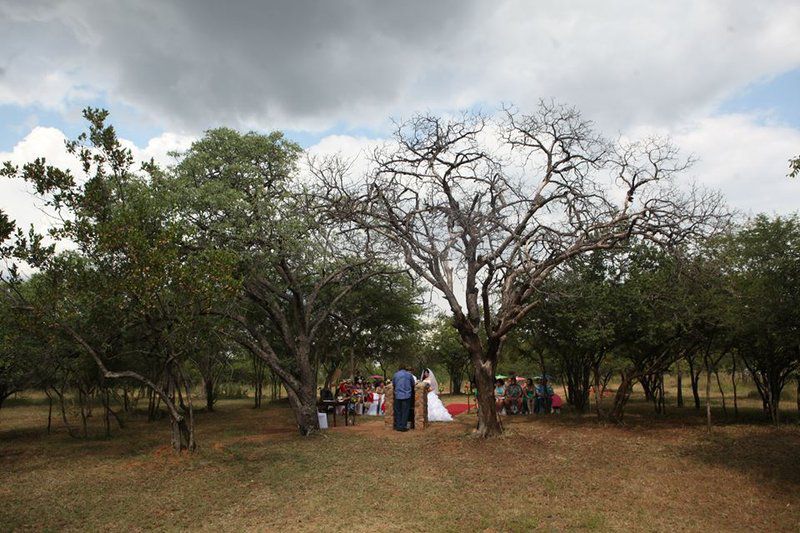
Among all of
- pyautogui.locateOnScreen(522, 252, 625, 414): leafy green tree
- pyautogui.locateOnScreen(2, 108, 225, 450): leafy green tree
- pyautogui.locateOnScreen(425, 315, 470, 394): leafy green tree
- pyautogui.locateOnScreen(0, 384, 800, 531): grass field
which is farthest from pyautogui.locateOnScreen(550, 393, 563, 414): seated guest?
pyautogui.locateOnScreen(425, 315, 470, 394): leafy green tree

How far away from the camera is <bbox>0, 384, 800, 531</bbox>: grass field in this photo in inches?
324

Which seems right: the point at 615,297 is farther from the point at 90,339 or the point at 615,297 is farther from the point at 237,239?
Answer: the point at 90,339

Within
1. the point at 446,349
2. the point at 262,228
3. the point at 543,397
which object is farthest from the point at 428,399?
the point at 446,349

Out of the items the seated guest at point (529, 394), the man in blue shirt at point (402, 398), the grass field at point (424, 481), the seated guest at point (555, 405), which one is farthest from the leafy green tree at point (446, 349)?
the grass field at point (424, 481)

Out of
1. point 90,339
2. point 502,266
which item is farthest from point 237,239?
point 502,266

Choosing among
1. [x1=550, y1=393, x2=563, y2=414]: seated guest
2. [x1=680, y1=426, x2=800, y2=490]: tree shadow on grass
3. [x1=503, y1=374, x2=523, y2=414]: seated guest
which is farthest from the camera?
[x1=550, y1=393, x2=563, y2=414]: seated guest

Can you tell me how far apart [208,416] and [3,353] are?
1227 cm

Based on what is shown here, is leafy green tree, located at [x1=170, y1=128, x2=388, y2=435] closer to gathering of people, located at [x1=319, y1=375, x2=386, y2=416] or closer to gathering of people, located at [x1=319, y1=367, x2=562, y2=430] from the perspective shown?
gathering of people, located at [x1=319, y1=367, x2=562, y2=430]

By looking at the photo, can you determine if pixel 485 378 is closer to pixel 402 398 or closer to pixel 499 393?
pixel 402 398

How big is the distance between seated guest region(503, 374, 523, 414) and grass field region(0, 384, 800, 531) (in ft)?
16.6

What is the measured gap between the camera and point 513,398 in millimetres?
22328

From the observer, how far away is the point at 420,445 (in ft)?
48.0

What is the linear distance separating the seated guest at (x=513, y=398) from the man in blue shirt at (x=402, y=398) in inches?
239

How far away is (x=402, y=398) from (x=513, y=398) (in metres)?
6.58
